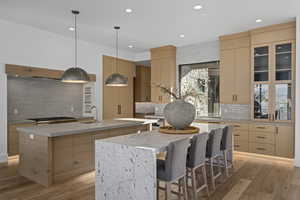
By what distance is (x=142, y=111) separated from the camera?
27.6 ft

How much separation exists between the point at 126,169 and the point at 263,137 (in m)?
3.75

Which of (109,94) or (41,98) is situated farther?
(109,94)

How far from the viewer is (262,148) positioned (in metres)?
4.79

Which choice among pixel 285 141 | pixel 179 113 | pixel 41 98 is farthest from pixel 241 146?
pixel 41 98

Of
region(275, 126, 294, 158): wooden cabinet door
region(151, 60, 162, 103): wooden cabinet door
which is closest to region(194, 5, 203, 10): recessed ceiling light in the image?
region(275, 126, 294, 158): wooden cabinet door

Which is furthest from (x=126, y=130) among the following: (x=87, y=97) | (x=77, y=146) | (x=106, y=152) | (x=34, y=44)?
(x=34, y=44)

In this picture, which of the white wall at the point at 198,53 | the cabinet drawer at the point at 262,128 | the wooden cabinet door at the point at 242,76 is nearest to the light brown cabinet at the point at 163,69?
A: the white wall at the point at 198,53

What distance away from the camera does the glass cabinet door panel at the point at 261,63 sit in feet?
16.1

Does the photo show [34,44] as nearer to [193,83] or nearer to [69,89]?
[69,89]

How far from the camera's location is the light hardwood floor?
2.94m

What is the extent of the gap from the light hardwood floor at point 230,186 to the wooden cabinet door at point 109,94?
303cm

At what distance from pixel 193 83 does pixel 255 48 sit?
7.10ft

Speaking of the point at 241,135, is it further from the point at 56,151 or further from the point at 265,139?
the point at 56,151

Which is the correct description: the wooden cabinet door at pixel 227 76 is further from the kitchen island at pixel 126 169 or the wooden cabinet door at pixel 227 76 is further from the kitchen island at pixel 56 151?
the kitchen island at pixel 126 169
